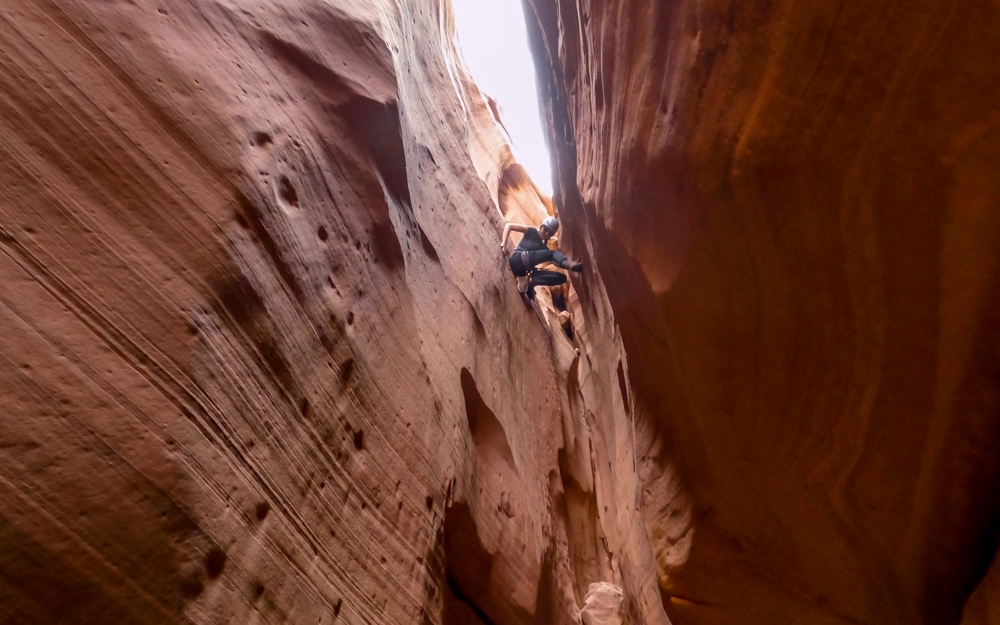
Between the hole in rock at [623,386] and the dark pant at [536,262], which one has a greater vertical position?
the dark pant at [536,262]

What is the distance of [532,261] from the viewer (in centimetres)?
618

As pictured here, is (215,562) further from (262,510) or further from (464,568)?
(464,568)

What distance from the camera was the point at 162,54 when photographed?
2.14 meters

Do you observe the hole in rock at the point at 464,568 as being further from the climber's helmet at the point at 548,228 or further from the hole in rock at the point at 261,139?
the climber's helmet at the point at 548,228

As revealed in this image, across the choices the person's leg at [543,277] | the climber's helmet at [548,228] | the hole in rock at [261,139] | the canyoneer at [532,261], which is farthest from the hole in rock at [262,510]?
the climber's helmet at [548,228]

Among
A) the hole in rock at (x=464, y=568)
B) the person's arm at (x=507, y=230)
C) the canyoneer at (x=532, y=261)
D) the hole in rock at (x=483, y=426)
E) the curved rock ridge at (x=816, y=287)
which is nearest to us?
the curved rock ridge at (x=816, y=287)

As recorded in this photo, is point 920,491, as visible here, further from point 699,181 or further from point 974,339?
point 699,181

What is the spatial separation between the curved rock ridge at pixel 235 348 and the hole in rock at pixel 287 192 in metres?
0.02

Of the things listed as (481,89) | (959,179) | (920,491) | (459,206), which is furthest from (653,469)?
(481,89)

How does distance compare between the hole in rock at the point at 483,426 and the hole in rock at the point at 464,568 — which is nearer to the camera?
the hole in rock at the point at 464,568

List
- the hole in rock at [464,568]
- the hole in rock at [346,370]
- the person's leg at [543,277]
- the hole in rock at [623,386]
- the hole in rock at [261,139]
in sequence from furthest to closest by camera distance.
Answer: the person's leg at [543,277], the hole in rock at [623,386], the hole in rock at [464,568], the hole in rock at [346,370], the hole in rock at [261,139]

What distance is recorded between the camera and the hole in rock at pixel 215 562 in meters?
1.77

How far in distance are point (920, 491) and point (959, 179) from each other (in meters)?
1.15

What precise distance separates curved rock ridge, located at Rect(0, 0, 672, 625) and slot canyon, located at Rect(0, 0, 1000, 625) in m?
0.01
